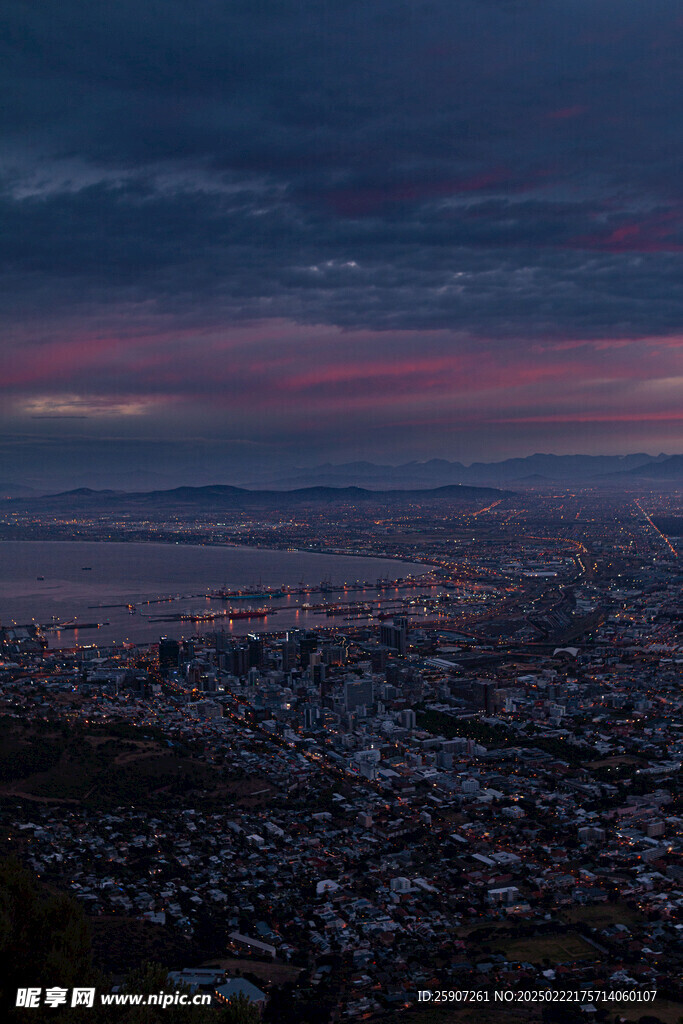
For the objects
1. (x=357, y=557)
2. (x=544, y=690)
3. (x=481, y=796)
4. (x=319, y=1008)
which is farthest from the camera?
(x=357, y=557)

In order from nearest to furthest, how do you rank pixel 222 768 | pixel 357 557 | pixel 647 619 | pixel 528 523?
pixel 222 768
pixel 647 619
pixel 357 557
pixel 528 523

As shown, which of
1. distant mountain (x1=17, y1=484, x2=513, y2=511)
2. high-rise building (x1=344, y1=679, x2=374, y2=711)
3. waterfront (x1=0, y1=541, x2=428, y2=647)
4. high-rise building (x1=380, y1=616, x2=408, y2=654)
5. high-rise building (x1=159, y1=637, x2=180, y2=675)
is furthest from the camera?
distant mountain (x1=17, y1=484, x2=513, y2=511)

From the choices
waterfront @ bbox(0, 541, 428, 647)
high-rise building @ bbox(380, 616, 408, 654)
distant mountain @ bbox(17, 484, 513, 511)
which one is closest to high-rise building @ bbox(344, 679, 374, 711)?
high-rise building @ bbox(380, 616, 408, 654)

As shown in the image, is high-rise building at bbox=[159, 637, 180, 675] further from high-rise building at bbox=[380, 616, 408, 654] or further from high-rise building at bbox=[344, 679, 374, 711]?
high-rise building at bbox=[380, 616, 408, 654]

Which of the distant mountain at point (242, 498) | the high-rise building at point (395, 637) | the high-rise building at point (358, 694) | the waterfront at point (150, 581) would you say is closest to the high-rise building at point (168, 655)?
the waterfront at point (150, 581)

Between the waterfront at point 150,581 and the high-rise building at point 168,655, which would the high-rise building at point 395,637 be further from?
the high-rise building at point 168,655

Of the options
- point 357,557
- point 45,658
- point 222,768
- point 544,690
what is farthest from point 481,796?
point 357,557

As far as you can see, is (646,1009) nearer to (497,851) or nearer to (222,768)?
(497,851)
